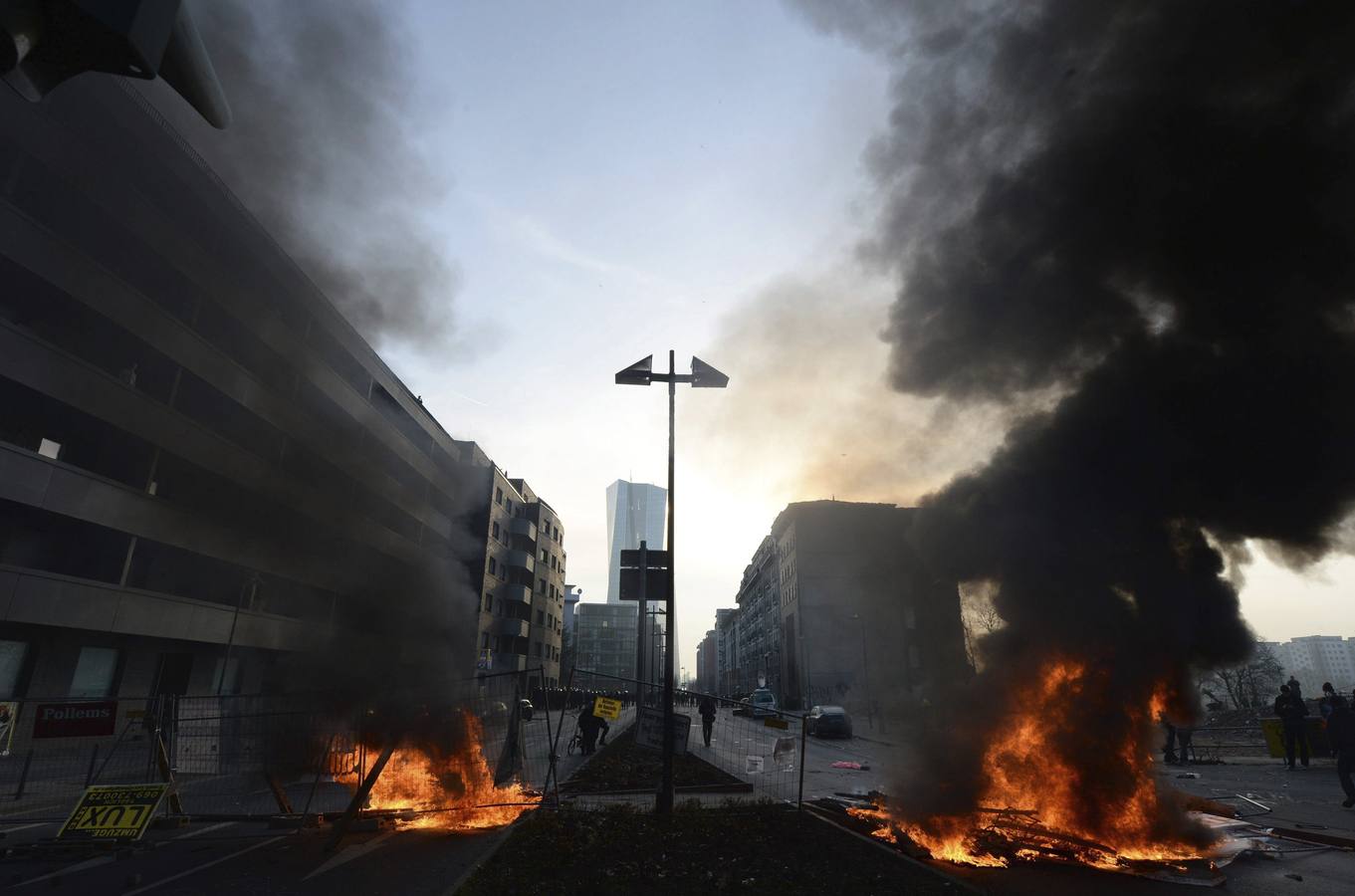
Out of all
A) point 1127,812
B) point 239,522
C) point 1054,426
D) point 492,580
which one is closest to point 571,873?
point 1127,812

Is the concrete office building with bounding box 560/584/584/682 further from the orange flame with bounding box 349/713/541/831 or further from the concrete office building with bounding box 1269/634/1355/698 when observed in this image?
the concrete office building with bounding box 1269/634/1355/698

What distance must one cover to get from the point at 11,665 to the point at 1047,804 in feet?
76.6

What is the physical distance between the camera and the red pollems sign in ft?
29.2

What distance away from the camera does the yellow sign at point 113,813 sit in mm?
7641

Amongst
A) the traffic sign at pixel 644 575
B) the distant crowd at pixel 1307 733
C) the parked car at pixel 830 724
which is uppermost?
the traffic sign at pixel 644 575

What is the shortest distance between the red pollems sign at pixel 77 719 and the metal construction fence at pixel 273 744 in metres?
0.01

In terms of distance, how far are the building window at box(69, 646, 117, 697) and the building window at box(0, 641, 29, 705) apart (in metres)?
1.48

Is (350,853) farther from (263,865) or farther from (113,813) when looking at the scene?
(113,813)

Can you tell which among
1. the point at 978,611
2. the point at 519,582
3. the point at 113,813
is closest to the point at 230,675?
the point at 113,813

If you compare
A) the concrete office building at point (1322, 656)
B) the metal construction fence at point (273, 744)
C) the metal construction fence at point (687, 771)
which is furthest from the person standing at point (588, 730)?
the concrete office building at point (1322, 656)

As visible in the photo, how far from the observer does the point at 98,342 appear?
19656 millimetres

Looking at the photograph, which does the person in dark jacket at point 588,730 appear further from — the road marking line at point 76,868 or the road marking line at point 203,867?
the road marking line at point 76,868

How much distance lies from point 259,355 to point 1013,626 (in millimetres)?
25687

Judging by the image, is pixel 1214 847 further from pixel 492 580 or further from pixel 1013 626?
pixel 492 580
